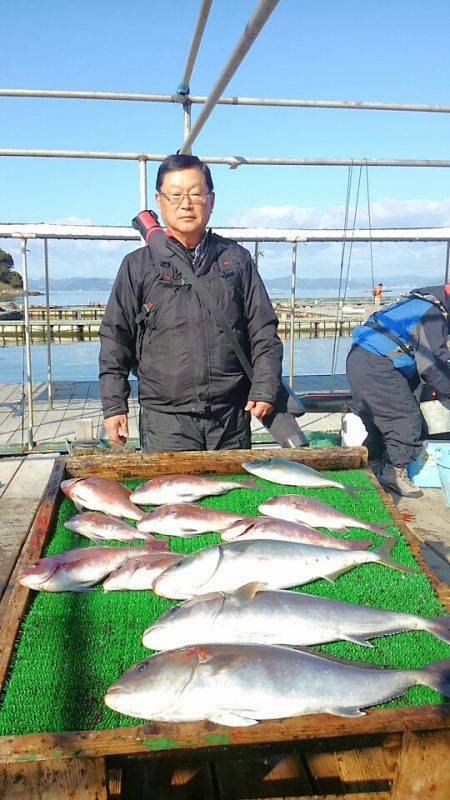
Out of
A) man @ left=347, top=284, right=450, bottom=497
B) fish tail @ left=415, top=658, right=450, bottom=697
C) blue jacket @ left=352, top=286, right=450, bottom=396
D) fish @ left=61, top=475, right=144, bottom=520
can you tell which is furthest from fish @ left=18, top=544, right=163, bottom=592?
blue jacket @ left=352, top=286, right=450, bottom=396

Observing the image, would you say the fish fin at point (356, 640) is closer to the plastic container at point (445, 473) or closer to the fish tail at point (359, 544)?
the fish tail at point (359, 544)

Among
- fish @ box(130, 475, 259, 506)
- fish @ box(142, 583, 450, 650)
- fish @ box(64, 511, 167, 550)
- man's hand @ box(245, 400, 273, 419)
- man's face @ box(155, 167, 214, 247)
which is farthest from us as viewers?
man's hand @ box(245, 400, 273, 419)

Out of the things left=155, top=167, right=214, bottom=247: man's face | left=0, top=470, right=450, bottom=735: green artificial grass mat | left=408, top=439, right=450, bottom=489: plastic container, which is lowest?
left=408, top=439, right=450, bottom=489: plastic container

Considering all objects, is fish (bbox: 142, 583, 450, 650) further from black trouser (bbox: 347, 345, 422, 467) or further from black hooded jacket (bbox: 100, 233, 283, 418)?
black trouser (bbox: 347, 345, 422, 467)

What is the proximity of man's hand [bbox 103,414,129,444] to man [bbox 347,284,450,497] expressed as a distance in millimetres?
3644

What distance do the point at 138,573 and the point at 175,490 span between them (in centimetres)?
73

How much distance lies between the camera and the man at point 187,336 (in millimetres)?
3500

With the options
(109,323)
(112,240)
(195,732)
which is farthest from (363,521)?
(112,240)

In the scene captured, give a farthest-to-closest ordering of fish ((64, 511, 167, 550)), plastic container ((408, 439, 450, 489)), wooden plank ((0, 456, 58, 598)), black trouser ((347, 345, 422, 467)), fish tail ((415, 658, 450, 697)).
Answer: black trouser ((347, 345, 422, 467))
plastic container ((408, 439, 450, 489))
wooden plank ((0, 456, 58, 598))
fish ((64, 511, 167, 550))
fish tail ((415, 658, 450, 697))

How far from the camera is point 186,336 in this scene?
350 centimetres

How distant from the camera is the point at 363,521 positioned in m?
2.81

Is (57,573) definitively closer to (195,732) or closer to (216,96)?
A: (195,732)

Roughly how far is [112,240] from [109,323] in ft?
10.8

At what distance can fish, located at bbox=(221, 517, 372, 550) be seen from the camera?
258 centimetres
